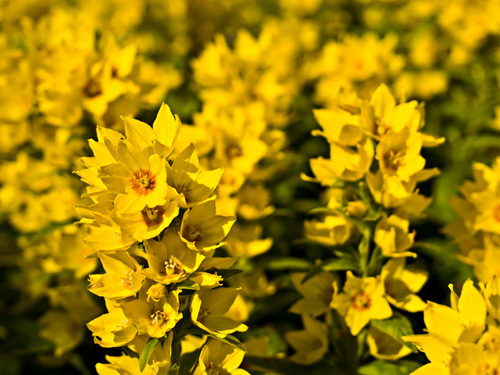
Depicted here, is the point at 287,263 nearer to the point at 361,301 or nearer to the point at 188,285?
the point at 361,301

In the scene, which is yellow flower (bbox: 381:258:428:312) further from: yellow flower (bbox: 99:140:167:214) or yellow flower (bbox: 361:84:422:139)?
yellow flower (bbox: 99:140:167:214)

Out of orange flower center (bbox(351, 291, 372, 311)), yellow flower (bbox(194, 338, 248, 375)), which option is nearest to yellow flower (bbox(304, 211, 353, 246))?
orange flower center (bbox(351, 291, 372, 311))

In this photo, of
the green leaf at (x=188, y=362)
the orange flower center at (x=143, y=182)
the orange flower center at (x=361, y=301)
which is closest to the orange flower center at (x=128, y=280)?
the orange flower center at (x=143, y=182)

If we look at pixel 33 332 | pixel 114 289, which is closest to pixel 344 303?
pixel 114 289

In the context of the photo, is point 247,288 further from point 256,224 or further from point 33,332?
point 33,332

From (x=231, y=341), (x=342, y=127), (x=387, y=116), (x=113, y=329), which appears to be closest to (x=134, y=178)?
(x=113, y=329)

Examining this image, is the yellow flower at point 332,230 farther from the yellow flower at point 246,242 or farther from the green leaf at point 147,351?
the green leaf at point 147,351
